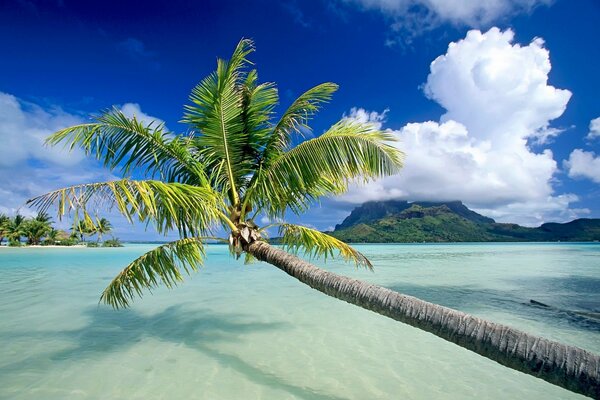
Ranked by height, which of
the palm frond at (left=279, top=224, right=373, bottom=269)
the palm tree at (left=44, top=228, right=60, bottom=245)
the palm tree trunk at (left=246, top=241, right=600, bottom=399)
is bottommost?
the palm tree at (left=44, top=228, right=60, bottom=245)

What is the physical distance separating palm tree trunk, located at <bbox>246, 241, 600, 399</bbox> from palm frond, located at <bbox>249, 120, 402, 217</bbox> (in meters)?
1.87

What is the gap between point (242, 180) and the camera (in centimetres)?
631

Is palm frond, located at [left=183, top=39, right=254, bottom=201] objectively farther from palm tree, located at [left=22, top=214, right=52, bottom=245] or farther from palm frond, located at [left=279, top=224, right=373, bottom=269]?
palm tree, located at [left=22, top=214, right=52, bottom=245]

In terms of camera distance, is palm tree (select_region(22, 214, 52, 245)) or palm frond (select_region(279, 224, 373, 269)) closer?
palm frond (select_region(279, 224, 373, 269))

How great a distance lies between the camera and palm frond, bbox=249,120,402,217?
4660 millimetres

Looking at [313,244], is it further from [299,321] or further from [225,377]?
[299,321]

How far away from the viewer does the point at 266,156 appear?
632 cm

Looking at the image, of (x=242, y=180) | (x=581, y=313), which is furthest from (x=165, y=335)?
(x=581, y=313)

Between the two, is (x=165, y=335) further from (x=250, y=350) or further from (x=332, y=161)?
(x=332, y=161)

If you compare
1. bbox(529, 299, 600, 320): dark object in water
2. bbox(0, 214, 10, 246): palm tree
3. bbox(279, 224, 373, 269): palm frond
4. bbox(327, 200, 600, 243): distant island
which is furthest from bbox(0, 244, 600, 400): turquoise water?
bbox(327, 200, 600, 243): distant island

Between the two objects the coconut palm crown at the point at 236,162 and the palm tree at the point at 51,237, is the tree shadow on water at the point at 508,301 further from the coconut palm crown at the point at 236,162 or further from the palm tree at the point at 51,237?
the palm tree at the point at 51,237

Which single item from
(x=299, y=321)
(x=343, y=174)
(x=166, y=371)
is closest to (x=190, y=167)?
(x=343, y=174)

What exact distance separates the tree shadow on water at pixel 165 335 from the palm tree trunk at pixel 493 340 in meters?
1.91

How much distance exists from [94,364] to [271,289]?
8.39 meters
